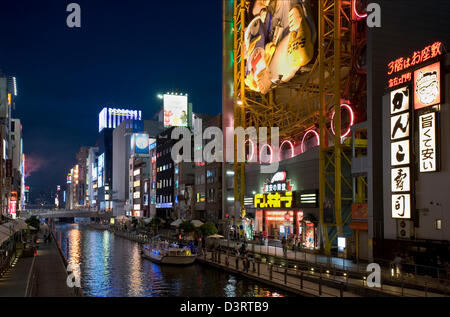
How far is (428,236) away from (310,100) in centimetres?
3162

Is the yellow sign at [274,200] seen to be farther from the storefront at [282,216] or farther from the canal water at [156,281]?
the canal water at [156,281]

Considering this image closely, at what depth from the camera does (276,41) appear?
6347 centimetres

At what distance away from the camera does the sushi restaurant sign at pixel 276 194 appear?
193 ft

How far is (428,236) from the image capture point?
31391mm

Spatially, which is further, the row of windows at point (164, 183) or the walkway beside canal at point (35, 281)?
the row of windows at point (164, 183)

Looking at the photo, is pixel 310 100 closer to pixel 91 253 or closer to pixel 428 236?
pixel 428 236

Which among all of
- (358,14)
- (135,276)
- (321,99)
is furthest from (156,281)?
(358,14)

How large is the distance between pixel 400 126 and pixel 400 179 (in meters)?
3.79

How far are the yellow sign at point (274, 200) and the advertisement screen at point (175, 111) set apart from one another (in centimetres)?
9915

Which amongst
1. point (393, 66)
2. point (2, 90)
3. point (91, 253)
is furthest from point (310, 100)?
point (2, 90)

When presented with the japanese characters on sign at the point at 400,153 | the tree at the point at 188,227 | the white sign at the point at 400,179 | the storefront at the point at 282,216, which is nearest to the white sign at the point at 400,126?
the japanese characters on sign at the point at 400,153

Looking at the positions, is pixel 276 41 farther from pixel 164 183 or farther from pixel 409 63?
pixel 164 183

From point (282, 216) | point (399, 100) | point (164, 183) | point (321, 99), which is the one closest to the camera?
point (399, 100)

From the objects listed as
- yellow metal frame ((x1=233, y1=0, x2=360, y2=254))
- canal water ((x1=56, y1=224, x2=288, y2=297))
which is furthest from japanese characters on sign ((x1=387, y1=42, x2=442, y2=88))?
canal water ((x1=56, y1=224, x2=288, y2=297))
